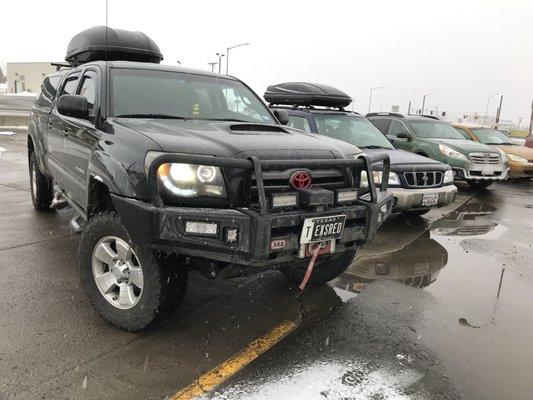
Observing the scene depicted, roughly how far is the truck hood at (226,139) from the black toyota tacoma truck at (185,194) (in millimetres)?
12

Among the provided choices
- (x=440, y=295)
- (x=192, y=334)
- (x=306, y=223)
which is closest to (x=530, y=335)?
(x=440, y=295)

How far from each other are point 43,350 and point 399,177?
195 inches

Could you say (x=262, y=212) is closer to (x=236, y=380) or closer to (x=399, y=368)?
(x=236, y=380)

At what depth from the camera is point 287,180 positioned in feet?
9.85

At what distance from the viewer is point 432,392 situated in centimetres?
273

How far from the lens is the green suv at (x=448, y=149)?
9.70 metres

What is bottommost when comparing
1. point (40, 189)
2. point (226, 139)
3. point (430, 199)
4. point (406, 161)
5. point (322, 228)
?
point (40, 189)

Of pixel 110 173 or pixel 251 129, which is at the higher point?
pixel 251 129

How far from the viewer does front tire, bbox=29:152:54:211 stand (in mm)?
6414

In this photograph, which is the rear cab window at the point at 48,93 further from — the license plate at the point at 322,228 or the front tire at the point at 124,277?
the license plate at the point at 322,228

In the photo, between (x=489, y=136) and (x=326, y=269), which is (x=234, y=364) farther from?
(x=489, y=136)

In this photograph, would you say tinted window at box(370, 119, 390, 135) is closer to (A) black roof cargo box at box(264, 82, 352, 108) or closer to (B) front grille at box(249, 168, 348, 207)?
(A) black roof cargo box at box(264, 82, 352, 108)

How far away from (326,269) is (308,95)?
4275 millimetres

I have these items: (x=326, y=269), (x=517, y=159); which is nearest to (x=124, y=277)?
(x=326, y=269)
